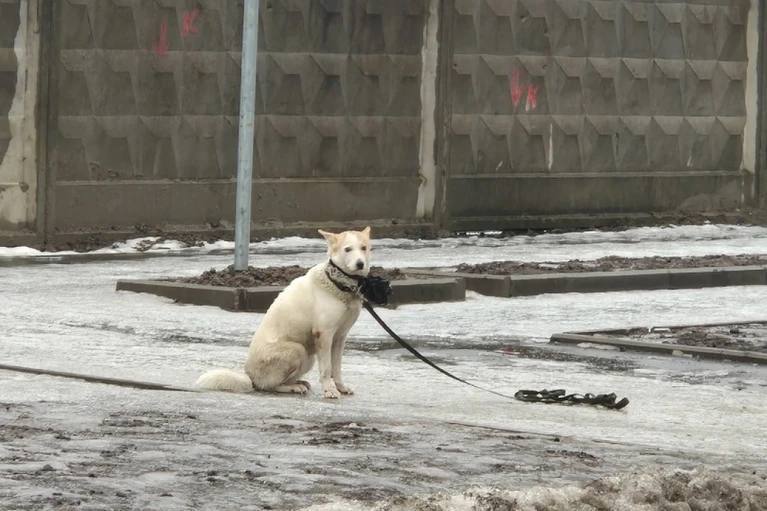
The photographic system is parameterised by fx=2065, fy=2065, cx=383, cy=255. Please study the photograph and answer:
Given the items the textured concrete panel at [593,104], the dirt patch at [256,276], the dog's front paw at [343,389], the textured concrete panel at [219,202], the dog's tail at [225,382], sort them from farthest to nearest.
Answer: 1. the textured concrete panel at [593,104]
2. the textured concrete panel at [219,202]
3. the dirt patch at [256,276]
4. the dog's front paw at [343,389]
5. the dog's tail at [225,382]

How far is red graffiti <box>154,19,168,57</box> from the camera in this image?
2180 cm

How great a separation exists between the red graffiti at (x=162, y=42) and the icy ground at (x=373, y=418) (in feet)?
16.8

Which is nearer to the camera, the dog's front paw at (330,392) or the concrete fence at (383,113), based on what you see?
the dog's front paw at (330,392)

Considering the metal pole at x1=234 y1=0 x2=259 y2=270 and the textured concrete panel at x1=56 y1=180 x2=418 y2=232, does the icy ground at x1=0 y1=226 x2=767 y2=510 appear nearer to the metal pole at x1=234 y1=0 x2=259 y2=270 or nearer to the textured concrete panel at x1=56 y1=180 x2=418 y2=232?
the metal pole at x1=234 y1=0 x2=259 y2=270

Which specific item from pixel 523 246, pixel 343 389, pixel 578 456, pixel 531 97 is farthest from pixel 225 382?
pixel 531 97

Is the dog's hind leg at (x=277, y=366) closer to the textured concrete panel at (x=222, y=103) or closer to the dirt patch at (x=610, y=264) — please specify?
the dirt patch at (x=610, y=264)

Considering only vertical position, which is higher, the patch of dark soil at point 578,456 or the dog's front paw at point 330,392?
the patch of dark soil at point 578,456

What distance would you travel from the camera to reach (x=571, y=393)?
11711 mm

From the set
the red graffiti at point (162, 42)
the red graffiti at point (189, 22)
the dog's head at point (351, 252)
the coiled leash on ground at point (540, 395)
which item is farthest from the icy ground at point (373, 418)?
the red graffiti at point (189, 22)

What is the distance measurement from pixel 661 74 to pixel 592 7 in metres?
1.44

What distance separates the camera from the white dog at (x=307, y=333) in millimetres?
11203

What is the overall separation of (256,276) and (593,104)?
383 inches

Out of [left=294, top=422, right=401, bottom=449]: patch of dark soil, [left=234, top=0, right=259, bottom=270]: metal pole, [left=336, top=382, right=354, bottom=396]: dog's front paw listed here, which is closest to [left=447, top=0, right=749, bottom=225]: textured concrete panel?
[left=234, top=0, right=259, bottom=270]: metal pole

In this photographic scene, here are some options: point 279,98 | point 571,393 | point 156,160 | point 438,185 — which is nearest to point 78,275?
point 156,160
